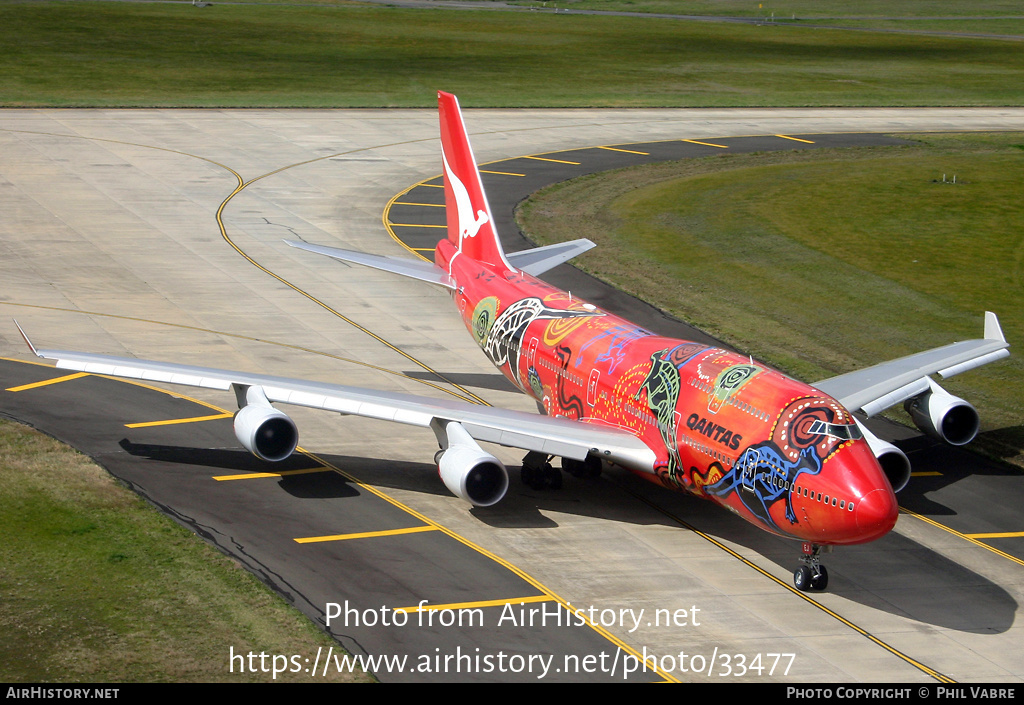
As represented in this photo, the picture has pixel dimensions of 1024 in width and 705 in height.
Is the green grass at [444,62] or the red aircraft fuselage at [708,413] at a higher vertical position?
the green grass at [444,62]

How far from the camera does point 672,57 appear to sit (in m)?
138

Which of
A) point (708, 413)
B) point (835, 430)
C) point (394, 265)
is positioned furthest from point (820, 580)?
point (394, 265)

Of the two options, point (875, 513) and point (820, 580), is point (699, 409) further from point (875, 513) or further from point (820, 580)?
point (875, 513)

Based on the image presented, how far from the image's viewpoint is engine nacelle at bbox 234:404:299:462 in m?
31.3

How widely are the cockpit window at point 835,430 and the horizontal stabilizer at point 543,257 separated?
57.9 feet

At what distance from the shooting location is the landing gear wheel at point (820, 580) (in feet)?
92.0

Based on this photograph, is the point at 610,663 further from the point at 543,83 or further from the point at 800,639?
the point at 543,83

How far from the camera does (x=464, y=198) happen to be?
4281 centimetres

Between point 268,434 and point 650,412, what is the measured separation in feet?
34.3

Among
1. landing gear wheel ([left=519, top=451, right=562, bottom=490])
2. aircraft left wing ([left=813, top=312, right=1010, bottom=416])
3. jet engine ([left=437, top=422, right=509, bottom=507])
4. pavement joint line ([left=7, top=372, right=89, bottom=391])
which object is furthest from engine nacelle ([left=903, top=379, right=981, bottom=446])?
pavement joint line ([left=7, top=372, right=89, bottom=391])

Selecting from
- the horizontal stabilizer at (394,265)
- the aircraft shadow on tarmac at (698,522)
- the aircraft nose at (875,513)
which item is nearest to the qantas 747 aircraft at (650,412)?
the aircraft nose at (875,513)

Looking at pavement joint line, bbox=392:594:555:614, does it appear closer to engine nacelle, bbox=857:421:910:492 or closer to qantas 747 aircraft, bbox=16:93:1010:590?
qantas 747 aircraft, bbox=16:93:1010:590

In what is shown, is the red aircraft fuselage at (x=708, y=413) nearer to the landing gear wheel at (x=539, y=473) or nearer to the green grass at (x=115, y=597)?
the landing gear wheel at (x=539, y=473)

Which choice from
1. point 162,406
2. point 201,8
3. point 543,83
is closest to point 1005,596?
point 162,406
